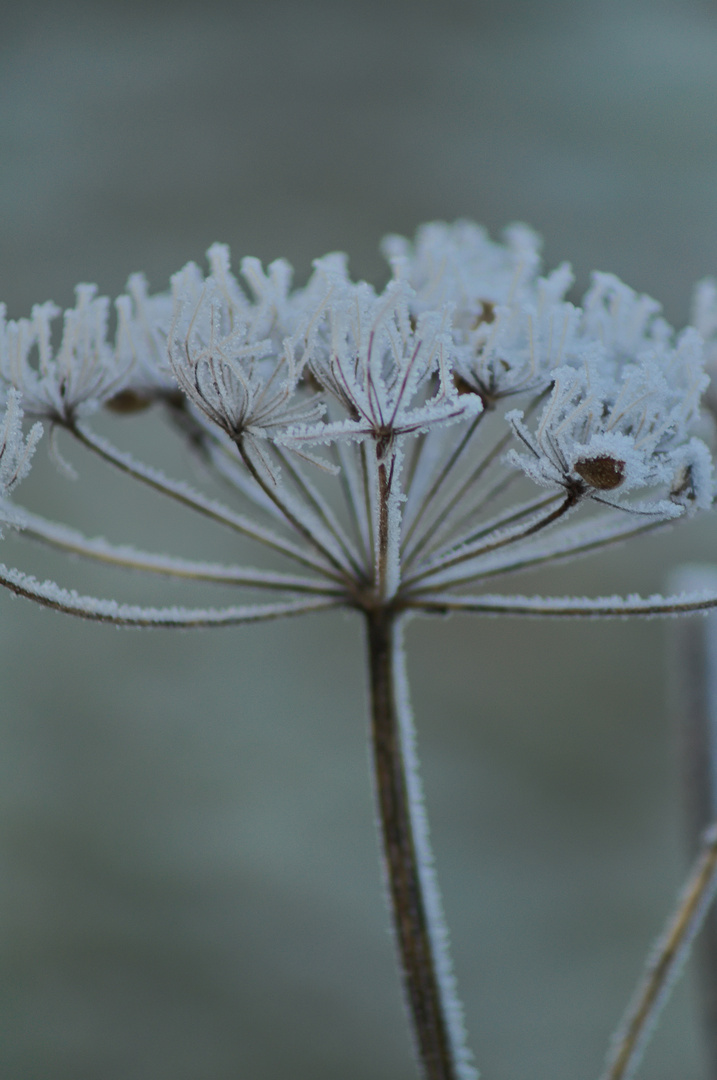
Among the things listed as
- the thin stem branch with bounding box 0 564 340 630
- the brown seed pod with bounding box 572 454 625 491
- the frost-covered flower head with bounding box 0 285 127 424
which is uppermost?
the frost-covered flower head with bounding box 0 285 127 424

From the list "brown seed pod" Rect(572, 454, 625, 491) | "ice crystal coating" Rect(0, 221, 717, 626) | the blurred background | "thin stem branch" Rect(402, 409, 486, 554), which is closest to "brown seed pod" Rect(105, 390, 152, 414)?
"ice crystal coating" Rect(0, 221, 717, 626)

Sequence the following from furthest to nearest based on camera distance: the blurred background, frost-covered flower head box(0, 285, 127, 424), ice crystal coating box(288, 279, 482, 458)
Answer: the blurred background → frost-covered flower head box(0, 285, 127, 424) → ice crystal coating box(288, 279, 482, 458)

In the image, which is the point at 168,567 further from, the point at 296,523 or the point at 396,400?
the point at 396,400

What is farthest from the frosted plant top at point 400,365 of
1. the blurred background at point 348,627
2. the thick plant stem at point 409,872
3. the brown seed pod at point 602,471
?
the blurred background at point 348,627

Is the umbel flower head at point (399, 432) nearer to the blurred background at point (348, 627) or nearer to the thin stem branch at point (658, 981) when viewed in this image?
the thin stem branch at point (658, 981)

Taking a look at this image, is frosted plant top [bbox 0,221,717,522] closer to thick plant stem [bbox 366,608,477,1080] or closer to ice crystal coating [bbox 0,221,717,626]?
ice crystal coating [bbox 0,221,717,626]
